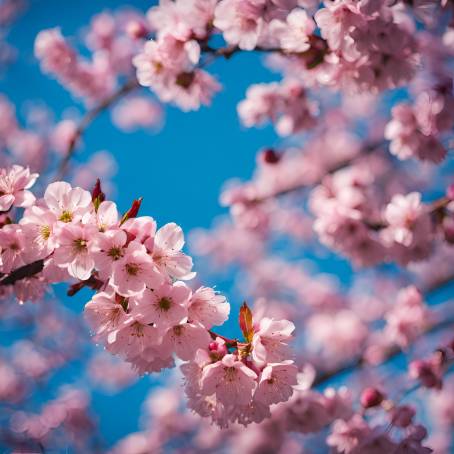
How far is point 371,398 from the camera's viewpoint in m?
2.69

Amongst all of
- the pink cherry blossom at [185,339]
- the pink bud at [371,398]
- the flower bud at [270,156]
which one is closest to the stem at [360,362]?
the pink bud at [371,398]

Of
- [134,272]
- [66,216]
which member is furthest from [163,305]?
[66,216]

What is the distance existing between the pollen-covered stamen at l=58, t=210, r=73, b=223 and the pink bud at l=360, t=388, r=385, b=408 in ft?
6.53

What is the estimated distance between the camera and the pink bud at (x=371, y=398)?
270cm

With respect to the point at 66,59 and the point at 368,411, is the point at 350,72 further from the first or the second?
the point at 66,59

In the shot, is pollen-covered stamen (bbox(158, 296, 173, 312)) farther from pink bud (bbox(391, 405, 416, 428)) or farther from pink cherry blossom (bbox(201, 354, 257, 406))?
pink bud (bbox(391, 405, 416, 428))

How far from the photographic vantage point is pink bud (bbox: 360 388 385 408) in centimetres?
270

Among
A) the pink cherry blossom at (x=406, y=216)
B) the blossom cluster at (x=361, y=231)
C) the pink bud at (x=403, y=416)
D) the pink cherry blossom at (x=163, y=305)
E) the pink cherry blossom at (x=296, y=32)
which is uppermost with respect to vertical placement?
the pink cherry blossom at (x=296, y=32)

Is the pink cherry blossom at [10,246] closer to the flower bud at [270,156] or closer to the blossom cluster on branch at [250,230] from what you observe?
the blossom cluster on branch at [250,230]

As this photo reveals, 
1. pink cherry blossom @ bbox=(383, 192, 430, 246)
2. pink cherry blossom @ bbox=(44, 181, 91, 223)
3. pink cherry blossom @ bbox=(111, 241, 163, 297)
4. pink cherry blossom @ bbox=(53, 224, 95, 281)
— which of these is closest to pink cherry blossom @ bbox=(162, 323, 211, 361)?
pink cherry blossom @ bbox=(111, 241, 163, 297)

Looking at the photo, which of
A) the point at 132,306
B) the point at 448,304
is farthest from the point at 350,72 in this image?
the point at 448,304

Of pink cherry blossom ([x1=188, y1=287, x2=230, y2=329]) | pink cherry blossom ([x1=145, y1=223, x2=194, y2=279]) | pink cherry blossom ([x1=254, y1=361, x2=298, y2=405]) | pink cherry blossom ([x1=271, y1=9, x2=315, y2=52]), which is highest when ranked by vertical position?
pink cherry blossom ([x1=271, y1=9, x2=315, y2=52])

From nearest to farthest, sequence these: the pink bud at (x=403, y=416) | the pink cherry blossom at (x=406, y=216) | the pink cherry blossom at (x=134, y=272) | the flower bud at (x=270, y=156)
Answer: the pink cherry blossom at (x=134, y=272), the pink bud at (x=403, y=416), the pink cherry blossom at (x=406, y=216), the flower bud at (x=270, y=156)

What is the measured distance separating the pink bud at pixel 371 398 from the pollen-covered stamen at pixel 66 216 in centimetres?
199
